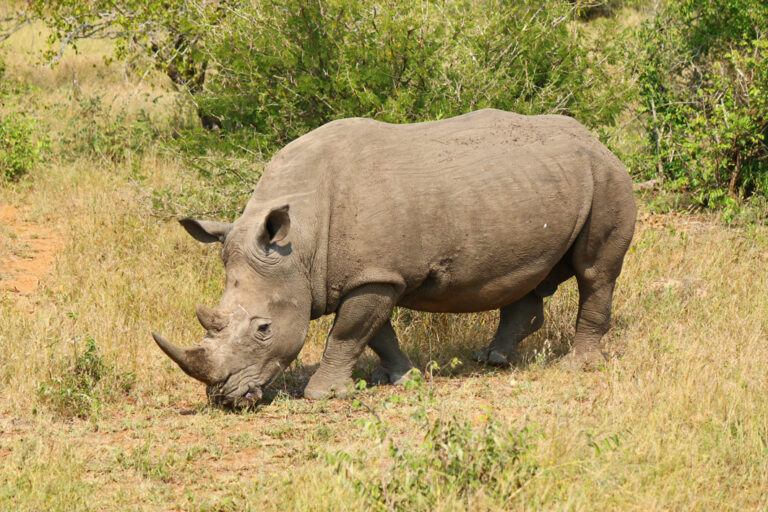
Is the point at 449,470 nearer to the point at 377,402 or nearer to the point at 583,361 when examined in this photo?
the point at 377,402

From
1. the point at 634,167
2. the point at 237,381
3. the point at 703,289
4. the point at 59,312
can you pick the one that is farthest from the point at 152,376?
the point at 634,167

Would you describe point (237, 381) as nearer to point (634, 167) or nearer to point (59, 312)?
point (59, 312)

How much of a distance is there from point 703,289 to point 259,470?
4.91m

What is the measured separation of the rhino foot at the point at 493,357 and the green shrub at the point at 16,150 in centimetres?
659

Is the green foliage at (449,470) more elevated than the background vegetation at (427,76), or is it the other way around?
the background vegetation at (427,76)

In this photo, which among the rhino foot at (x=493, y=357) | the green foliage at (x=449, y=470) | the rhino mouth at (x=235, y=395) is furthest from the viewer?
the rhino foot at (x=493, y=357)

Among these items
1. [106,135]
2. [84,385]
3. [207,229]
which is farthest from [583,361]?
[106,135]

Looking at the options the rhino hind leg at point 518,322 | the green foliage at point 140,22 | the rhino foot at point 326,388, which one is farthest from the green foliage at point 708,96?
the rhino foot at point 326,388

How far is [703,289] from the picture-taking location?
8.34 m

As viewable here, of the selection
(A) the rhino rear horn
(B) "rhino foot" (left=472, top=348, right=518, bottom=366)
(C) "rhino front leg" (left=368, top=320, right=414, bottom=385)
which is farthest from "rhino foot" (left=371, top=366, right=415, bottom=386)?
(A) the rhino rear horn

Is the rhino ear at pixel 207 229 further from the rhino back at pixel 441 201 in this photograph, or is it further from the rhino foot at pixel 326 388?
the rhino foot at pixel 326 388

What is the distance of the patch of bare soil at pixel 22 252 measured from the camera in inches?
344

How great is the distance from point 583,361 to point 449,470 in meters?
2.99

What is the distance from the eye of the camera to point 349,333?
6277 millimetres
